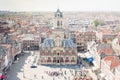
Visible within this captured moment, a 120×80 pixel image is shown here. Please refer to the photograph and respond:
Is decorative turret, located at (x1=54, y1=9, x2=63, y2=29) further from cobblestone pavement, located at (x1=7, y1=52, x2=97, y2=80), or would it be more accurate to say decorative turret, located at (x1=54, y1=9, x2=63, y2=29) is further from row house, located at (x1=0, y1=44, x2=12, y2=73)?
row house, located at (x1=0, y1=44, x2=12, y2=73)

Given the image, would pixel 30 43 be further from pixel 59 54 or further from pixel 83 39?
pixel 59 54

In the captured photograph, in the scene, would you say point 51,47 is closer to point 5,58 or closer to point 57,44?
point 57,44

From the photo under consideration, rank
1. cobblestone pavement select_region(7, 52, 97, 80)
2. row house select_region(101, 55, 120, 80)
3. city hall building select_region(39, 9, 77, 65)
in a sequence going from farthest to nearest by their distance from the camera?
1. city hall building select_region(39, 9, 77, 65)
2. cobblestone pavement select_region(7, 52, 97, 80)
3. row house select_region(101, 55, 120, 80)

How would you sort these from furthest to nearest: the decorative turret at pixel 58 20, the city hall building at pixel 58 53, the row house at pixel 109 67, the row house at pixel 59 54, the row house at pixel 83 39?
the row house at pixel 83 39 < the decorative turret at pixel 58 20 < the row house at pixel 59 54 < the city hall building at pixel 58 53 < the row house at pixel 109 67

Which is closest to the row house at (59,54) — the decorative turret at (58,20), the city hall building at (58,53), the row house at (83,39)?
the city hall building at (58,53)

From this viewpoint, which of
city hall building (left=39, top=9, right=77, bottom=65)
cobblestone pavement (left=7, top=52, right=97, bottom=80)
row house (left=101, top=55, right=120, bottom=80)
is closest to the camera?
row house (left=101, top=55, right=120, bottom=80)

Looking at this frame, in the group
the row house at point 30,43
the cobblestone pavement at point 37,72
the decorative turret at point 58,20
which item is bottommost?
the cobblestone pavement at point 37,72

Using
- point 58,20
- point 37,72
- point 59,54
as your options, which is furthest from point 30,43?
point 37,72

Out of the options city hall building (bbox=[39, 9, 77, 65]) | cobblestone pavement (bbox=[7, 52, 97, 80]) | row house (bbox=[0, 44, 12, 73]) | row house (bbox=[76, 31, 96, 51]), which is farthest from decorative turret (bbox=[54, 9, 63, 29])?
row house (bbox=[0, 44, 12, 73])

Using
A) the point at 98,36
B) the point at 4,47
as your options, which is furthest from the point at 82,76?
the point at 98,36

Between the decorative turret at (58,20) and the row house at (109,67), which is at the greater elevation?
the decorative turret at (58,20)

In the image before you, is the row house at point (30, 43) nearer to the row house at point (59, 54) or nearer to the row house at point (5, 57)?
the row house at point (59, 54)
